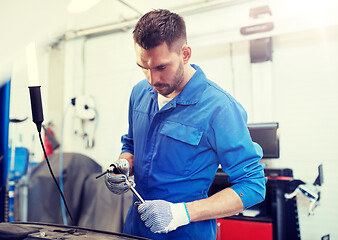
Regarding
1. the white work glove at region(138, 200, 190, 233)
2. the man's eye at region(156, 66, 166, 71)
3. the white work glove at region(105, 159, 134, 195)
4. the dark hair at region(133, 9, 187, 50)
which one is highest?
the dark hair at region(133, 9, 187, 50)

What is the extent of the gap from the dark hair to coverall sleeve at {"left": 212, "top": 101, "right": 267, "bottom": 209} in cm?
33

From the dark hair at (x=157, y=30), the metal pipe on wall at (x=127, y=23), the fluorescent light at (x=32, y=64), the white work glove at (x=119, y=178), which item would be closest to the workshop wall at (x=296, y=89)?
the metal pipe on wall at (x=127, y=23)

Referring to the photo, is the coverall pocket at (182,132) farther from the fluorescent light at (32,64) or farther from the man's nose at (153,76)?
the fluorescent light at (32,64)

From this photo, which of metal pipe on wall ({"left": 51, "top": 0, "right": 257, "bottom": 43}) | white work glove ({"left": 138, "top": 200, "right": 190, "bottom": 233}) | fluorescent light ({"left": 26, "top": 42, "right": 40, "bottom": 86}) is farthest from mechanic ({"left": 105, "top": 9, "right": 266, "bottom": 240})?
metal pipe on wall ({"left": 51, "top": 0, "right": 257, "bottom": 43})

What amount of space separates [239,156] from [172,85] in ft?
1.20

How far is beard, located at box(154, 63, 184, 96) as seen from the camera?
3.83 feet

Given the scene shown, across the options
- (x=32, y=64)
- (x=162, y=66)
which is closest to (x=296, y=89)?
(x=162, y=66)

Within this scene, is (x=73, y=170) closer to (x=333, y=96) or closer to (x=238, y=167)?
(x=238, y=167)

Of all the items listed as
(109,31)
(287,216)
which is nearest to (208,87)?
(287,216)

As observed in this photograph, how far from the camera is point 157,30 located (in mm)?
1098

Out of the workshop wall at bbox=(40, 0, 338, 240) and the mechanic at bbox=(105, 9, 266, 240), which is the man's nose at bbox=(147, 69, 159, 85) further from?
the workshop wall at bbox=(40, 0, 338, 240)

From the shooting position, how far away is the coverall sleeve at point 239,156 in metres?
1.06

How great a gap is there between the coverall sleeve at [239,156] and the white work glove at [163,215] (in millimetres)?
203

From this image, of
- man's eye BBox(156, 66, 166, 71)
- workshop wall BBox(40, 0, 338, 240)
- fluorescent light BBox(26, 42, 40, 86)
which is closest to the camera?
fluorescent light BBox(26, 42, 40, 86)
